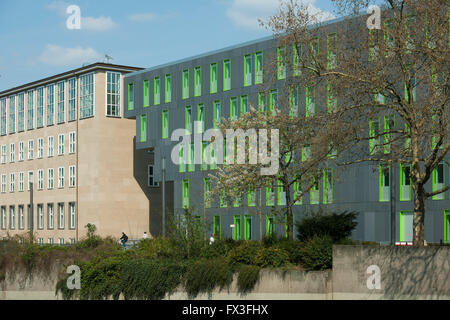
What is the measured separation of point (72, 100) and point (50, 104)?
4.56 metres

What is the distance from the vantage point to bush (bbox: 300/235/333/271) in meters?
25.1

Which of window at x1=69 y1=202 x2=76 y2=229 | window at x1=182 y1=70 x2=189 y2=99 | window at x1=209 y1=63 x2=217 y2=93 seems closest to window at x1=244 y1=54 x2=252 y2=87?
window at x1=209 y1=63 x2=217 y2=93

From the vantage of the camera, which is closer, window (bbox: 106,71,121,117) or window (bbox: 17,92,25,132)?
window (bbox: 106,71,121,117)

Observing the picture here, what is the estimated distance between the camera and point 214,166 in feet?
Answer: 202

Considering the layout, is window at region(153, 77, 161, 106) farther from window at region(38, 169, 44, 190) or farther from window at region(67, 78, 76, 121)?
window at region(38, 169, 44, 190)

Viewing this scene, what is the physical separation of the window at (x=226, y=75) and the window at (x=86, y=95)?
61.3 ft

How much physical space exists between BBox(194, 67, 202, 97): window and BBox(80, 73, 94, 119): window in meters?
15.0

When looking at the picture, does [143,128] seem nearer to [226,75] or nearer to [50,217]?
[226,75]

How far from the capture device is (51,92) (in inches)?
3302

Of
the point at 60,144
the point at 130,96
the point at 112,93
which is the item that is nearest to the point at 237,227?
the point at 130,96

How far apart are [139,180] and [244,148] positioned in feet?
140

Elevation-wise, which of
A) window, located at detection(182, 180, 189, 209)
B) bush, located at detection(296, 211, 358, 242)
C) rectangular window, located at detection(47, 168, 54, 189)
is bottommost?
bush, located at detection(296, 211, 358, 242)
